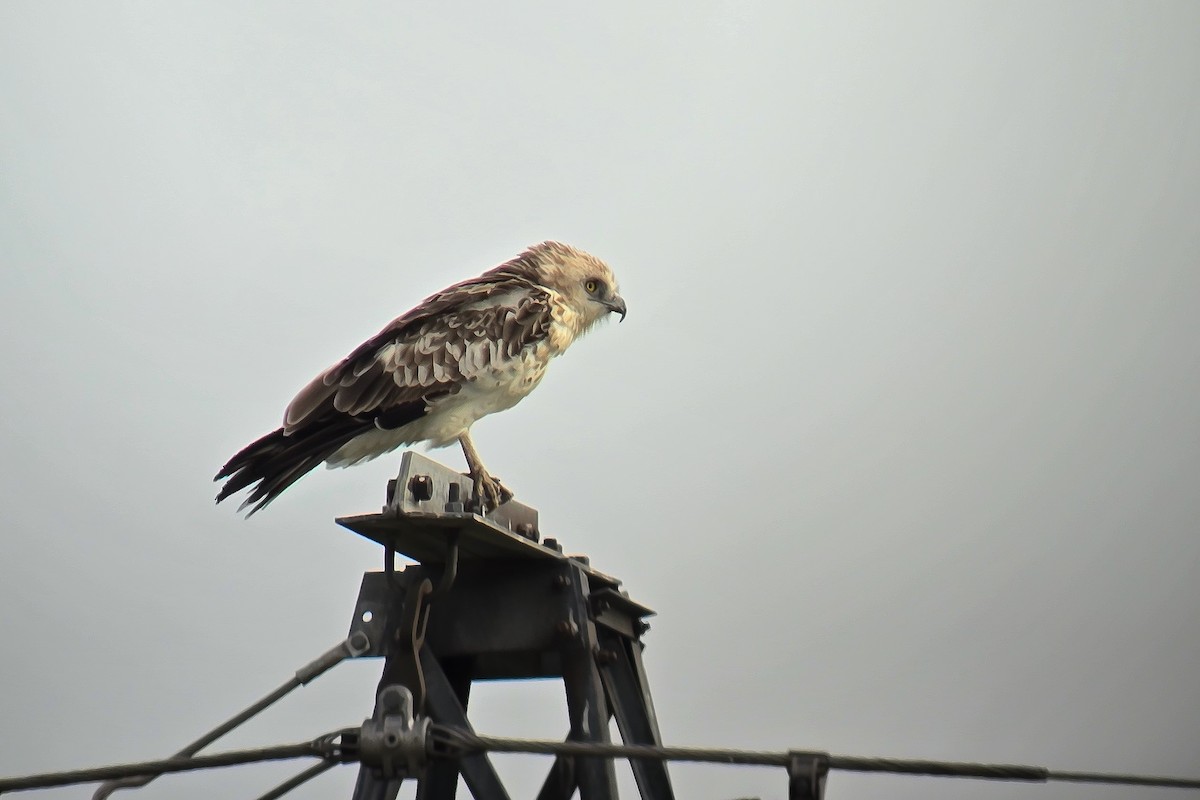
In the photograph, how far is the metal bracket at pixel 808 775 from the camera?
259cm

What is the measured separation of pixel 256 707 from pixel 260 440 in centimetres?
100

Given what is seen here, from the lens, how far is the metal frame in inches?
152

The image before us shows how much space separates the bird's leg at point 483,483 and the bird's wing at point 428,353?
0.24 meters

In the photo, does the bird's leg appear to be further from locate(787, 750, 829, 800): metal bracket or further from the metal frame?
locate(787, 750, 829, 800): metal bracket

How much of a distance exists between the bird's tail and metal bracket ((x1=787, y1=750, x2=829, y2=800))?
8.96 feet

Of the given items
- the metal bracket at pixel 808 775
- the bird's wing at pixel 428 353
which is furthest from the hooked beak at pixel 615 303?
the metal bracket at pixel 808 775

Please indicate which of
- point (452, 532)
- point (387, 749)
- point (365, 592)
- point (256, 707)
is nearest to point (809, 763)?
point (387, 749)

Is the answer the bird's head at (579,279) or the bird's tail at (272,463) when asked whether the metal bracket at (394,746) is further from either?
the bird's head at (579,279)

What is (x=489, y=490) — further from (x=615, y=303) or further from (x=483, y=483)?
(x=615, y=303)

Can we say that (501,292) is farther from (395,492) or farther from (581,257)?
(395,492)

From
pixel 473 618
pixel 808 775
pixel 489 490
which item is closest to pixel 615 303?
pixel 489 490

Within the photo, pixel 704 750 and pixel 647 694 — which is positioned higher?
pixel 647 694

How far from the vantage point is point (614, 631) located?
15.2 feet

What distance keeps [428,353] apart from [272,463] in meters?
0.88
